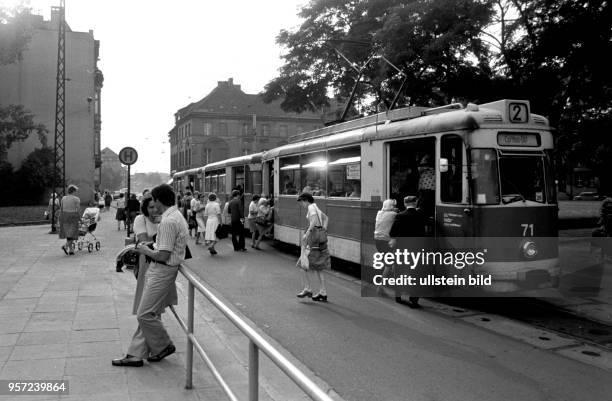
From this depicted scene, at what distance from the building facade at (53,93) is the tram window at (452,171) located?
49981 millimetres

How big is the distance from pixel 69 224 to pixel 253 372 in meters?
13.7

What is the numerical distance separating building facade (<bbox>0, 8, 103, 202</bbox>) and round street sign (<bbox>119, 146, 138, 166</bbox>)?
1657 inches

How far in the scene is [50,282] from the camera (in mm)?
10703

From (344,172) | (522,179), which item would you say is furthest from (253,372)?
(344,172)

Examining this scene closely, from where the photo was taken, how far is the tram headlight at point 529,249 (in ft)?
29.1

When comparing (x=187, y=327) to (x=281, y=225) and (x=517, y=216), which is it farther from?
(x=281, y=225)

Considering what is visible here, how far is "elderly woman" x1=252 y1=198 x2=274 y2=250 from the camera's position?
17.8 metres

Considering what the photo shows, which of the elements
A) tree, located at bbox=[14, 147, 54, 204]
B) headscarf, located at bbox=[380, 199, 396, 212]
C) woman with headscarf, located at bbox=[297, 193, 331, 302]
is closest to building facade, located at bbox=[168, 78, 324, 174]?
tree, located at bbox=[14, 147, 54, 204]

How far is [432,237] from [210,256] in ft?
26.0

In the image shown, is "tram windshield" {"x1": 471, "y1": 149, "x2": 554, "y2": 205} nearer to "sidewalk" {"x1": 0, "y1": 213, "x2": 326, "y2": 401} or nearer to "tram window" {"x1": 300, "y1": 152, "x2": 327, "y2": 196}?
"sidewalk" {"x1": 0, "y1": 213, "x2": 326, "y2": 401}

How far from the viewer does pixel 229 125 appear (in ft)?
284

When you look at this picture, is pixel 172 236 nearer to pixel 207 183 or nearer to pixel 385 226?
pixel 385 226

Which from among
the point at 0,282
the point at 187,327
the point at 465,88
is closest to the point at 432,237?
the point at 187,327

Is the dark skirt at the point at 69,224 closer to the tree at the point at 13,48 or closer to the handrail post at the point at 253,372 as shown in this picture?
the handrail post at the point at 253,372
